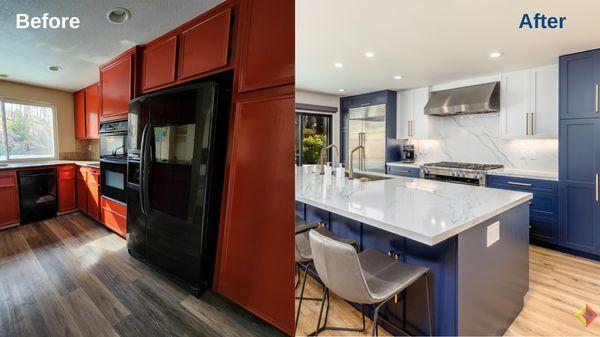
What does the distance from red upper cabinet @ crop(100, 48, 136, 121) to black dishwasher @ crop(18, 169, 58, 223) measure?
114 centimetres

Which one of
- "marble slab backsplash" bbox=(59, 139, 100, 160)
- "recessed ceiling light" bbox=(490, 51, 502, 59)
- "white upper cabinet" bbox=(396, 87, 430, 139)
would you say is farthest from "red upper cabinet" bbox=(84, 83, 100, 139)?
"white upper cabinet" bbox=(396, 87, 430, 139)

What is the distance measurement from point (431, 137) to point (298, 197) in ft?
9.33

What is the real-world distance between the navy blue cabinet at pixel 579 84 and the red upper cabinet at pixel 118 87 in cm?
297

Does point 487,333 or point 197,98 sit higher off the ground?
point 197,98

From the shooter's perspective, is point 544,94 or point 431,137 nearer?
point 544,94

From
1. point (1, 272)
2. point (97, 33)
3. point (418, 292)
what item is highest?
point (97, 33)

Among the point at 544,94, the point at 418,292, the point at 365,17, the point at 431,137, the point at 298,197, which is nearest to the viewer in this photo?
the point at 418,292

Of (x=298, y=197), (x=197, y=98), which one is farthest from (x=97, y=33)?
(x=298, y=197)

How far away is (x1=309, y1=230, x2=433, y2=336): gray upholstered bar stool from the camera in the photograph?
2.85 ft

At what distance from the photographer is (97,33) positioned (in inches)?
41.3

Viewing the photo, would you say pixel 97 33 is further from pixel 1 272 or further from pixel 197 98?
pixel 1 272

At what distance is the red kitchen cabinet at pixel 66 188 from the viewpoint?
5.39 feet

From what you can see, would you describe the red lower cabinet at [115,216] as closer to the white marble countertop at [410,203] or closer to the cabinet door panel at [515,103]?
the white marble countertop at [410,203]

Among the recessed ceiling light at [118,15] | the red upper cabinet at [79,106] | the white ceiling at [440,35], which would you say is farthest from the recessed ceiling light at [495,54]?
the red upper cabinet at [79,106]
